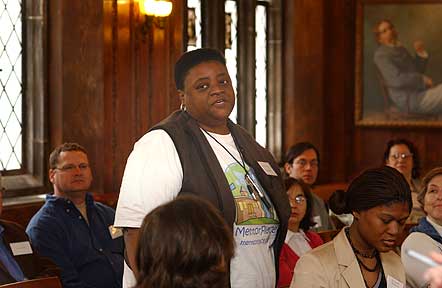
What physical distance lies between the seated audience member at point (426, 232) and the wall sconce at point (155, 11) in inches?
122

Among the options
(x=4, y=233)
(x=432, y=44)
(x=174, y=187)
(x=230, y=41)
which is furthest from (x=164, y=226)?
(x=432, y=44)

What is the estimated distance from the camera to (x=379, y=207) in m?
3.55

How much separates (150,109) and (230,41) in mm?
1517

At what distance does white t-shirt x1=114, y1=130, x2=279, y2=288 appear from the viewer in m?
3.28

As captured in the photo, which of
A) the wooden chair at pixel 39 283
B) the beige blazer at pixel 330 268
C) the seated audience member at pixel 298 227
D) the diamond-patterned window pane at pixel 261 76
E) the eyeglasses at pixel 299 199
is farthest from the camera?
the diamond-patterned window pane at pixel 261 76

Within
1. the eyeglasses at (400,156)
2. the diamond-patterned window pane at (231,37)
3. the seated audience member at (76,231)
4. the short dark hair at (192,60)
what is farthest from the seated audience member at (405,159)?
the short dark hair at (192,60)

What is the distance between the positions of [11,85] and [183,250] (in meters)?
4.82

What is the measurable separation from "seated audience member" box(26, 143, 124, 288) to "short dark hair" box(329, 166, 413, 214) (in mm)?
2233

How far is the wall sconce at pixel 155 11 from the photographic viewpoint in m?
7.53

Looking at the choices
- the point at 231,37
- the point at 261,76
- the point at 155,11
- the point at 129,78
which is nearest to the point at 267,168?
the point at 129,78

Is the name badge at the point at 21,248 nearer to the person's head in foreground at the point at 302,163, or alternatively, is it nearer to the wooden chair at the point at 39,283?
the wooden chair at the point at 39,283

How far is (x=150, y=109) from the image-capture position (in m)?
7.75

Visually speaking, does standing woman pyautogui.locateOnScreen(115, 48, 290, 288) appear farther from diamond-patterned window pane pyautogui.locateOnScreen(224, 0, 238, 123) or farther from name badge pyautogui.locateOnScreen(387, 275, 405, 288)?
diamond-patterned window pane pyautogui.locateOnScreen(224, 0, 238, 123)

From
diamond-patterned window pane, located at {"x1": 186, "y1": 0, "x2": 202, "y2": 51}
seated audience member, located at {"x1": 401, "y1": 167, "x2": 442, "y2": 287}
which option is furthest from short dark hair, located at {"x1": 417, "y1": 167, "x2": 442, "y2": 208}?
diamond-patterned window pane, located at {"x1": 186, "y1": 0, "x2": 202, "y2": 51}
